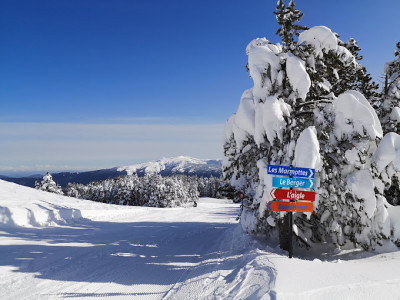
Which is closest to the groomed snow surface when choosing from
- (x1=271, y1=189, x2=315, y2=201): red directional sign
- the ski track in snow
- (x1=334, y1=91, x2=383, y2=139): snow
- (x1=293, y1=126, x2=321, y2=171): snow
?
the ski track in snow

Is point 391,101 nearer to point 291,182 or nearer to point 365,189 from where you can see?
point 365,189

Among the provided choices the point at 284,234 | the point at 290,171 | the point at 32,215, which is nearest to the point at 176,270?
the point at 284,234

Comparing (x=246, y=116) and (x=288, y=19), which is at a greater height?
(x=288, y=19)

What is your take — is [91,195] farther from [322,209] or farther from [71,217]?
[322,209]

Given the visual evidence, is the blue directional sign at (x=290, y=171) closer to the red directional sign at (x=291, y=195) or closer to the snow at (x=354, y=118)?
the red directional sign at (x=291, y=195)

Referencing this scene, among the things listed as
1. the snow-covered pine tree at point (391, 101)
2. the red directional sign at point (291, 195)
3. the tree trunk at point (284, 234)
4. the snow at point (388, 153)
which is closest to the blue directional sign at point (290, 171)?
the red directional sign at point (291, 195)

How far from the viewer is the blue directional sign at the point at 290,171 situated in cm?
720

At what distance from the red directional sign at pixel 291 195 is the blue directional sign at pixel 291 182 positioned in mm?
193

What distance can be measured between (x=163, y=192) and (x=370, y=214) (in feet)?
188

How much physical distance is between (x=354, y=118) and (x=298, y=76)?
2.17 metres

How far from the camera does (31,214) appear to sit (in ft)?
49.9

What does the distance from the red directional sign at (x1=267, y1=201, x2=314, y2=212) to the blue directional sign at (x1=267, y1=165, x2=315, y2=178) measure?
0.73m

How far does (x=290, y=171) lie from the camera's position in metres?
7.29

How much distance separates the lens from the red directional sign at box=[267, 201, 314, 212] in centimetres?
726
